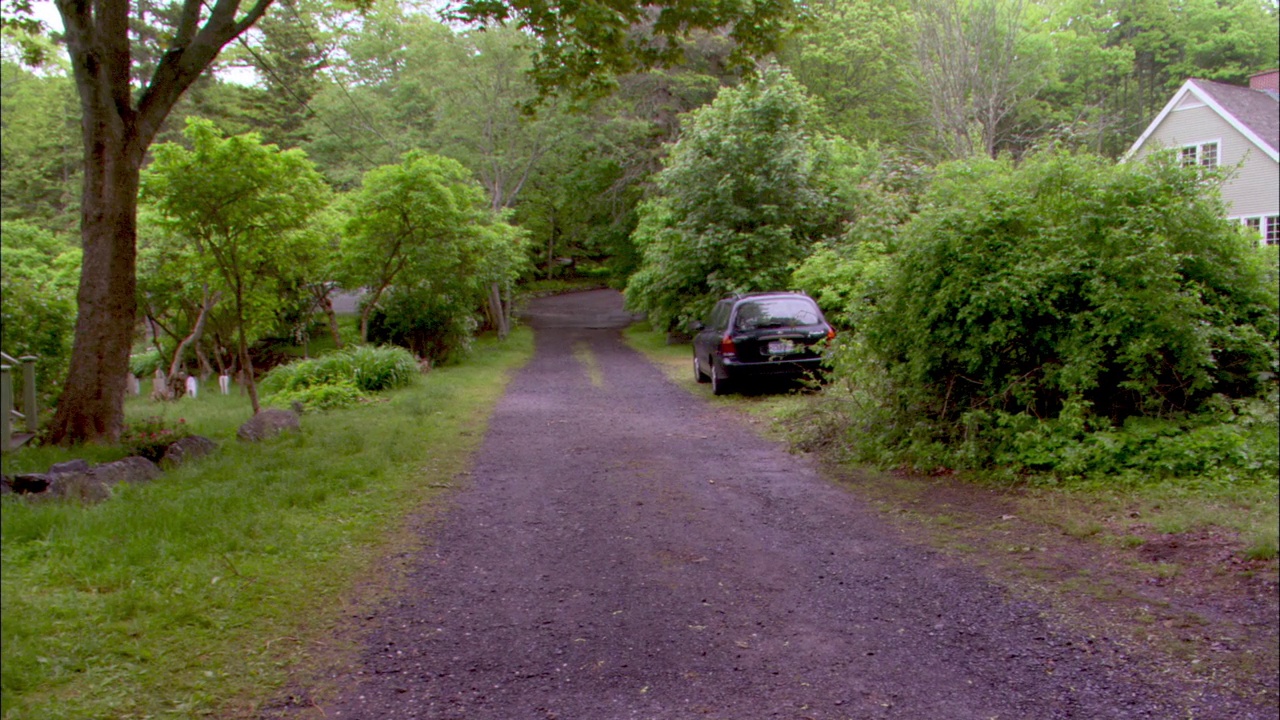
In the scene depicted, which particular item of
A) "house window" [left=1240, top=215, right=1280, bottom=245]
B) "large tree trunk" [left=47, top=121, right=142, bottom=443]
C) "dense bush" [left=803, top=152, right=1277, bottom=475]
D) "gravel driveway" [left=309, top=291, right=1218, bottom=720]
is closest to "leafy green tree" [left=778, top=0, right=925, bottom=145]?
"dense bush" [left=803, top=152, right=1277, bottom=475]

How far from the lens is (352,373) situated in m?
16.2

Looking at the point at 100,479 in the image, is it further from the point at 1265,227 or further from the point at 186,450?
the point at 1265,227

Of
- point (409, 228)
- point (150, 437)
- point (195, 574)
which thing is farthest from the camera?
point (409, 228)

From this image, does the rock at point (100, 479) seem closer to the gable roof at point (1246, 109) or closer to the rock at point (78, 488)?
the rock at point (78, 488)

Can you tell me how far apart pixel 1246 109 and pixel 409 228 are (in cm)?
1543

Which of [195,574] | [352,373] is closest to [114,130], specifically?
[195,574]

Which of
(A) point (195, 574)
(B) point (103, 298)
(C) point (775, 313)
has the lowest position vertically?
(A) point (195, 574)

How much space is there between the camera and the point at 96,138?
8922mm

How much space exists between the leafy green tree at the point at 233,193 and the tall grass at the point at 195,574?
3.69 m

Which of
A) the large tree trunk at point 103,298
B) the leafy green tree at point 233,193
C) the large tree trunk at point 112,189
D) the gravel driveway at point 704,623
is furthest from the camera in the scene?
the leafy green tree at point 233,193

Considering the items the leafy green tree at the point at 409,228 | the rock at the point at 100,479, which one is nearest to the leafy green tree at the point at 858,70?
the leafy green tree at the point at 409,228

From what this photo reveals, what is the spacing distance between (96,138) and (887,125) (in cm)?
3053

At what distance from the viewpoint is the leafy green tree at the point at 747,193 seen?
829 inches

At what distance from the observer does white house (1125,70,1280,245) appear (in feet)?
19.8
